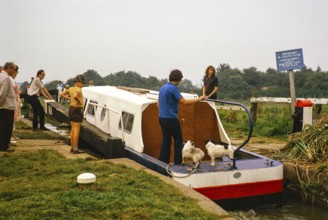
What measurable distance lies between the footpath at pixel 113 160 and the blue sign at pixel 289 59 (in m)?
6.56

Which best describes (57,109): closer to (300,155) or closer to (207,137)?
(207,137)

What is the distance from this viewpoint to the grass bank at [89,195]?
4938mm

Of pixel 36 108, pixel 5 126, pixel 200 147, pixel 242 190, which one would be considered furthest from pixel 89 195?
pixel 36 108

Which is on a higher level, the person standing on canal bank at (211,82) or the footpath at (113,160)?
the person standing on canal bank at (211,82)

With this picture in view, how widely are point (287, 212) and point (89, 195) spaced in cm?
360

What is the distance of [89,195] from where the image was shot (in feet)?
18.1

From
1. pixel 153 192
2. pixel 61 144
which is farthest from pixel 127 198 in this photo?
pixel 61 144

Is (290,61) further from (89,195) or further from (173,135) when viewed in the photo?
(89,195)

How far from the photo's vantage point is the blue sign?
1212cm

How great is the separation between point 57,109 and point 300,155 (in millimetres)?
6740

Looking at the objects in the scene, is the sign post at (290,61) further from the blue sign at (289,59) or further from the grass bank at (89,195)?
the grass bank at (89,195)

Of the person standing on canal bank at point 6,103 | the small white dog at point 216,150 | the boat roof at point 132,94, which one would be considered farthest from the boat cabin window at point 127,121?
the person standing on canal bank at point 6,103

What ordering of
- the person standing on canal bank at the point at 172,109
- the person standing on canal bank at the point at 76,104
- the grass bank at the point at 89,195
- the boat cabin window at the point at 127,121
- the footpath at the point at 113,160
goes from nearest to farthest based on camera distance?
the grass bank at the point at 89,195 → the footpath at the point at 113,160 → the person standing on canal bank at the point at 172,109 → the boat cabin window at the point at 127,121 → the person standing on canal bank at the point at 76,104

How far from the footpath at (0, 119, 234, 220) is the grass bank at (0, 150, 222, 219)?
0.50ft
